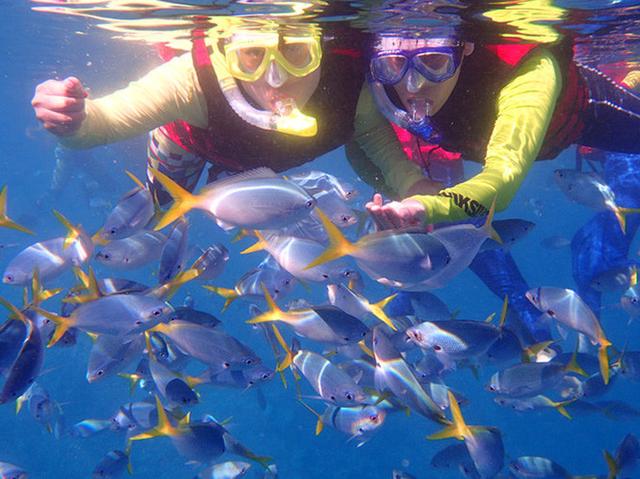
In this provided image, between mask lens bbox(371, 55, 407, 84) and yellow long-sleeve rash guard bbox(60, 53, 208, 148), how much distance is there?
1524 millimetres

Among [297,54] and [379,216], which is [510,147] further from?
[297,54]

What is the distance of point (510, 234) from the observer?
4.98 m

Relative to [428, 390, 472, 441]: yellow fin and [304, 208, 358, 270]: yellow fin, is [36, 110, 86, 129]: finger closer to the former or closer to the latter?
[304, 208, 358, 270]: yellow fin

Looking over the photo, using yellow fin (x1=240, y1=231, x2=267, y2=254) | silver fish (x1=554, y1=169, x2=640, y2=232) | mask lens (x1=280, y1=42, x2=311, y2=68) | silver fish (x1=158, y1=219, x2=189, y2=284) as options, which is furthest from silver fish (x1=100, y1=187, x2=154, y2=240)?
silver fish (x1=554, y1=169, x2=640, y2=232)

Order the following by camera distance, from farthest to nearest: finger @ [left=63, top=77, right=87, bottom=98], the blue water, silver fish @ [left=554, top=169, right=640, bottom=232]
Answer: the blue water → silver fish @ [left=554, top=169, right=640, bottom=232] → finger @ [left=63, top=77, right=87, bottom=98]

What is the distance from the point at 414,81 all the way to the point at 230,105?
4.98ft

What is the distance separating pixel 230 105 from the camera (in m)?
4.17

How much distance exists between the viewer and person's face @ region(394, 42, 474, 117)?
414 cm

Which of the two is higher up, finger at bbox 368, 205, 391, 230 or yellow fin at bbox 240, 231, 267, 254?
finger at bbox 368, 205, 391, 230

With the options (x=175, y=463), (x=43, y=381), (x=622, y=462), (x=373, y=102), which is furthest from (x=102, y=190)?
(x=622, y=462)

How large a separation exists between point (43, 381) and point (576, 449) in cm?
1705

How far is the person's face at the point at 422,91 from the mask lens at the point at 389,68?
0.19ft

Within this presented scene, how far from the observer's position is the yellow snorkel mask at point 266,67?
12.8ft

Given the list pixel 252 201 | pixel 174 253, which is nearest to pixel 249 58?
pixel 252 201
